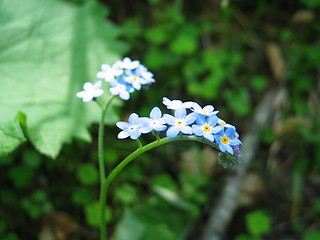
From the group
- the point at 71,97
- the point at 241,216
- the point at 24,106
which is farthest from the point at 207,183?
the point at 24,106

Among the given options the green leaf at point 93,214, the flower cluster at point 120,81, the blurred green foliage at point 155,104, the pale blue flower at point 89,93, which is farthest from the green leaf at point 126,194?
Result: the pale blue flower at point 89,93

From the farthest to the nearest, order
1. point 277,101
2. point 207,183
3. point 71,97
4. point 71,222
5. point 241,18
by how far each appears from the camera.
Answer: point 241,18 < point 277,101 < point 207,183 < point 71,222 < point 71,97

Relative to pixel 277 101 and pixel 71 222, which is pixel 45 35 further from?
pixel 277 101

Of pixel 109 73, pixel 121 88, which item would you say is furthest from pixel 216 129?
pixel 109 73

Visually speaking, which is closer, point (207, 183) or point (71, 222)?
point (71, 222)

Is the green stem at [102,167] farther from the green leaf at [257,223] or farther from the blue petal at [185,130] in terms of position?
the green leaf at [257,223]

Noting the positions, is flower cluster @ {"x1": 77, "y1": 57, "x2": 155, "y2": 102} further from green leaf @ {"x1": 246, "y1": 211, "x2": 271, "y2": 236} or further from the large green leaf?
green leaf @ {"x1": 246, "y1": 211, "x2": 271, "y2": 236}
